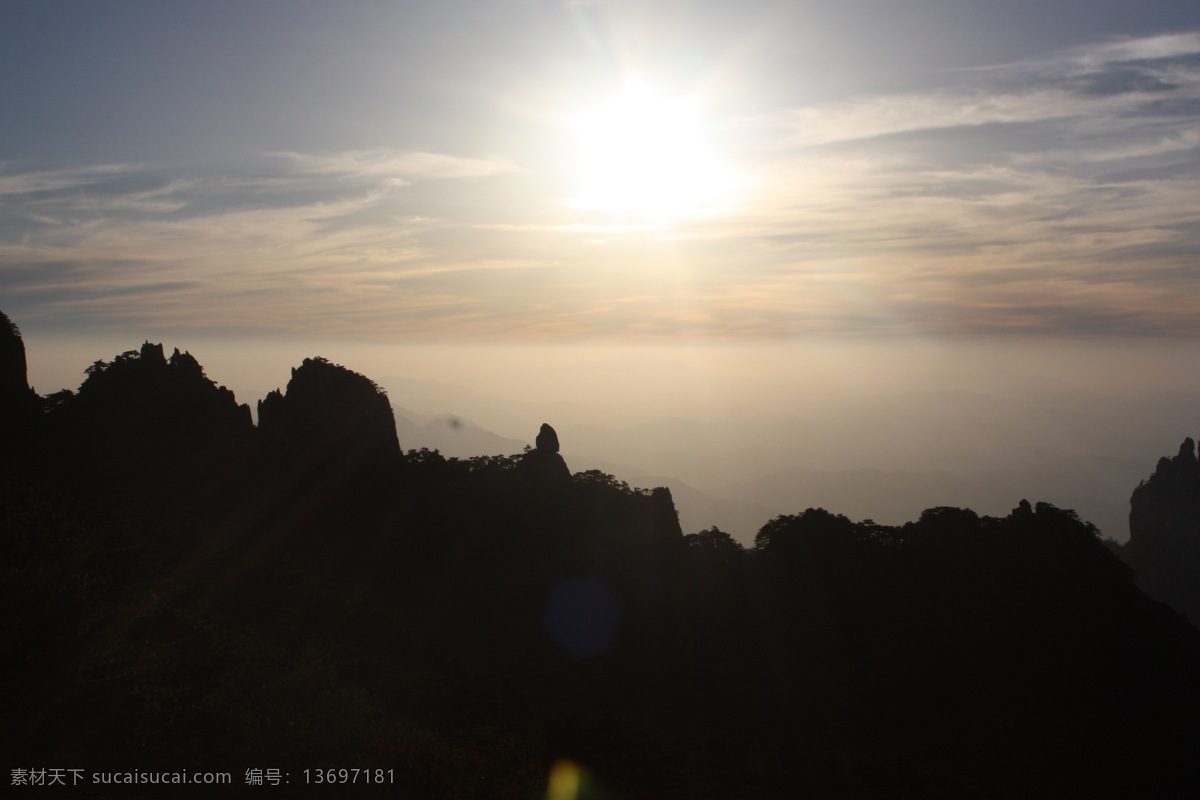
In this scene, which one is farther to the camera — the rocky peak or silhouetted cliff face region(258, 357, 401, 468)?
silhouetted cliff face region(258, 357, 401, 468)

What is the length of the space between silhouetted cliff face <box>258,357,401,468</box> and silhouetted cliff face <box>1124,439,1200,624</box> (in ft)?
407

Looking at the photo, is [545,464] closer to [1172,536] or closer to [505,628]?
[505,628]

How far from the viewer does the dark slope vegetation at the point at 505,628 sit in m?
23.6

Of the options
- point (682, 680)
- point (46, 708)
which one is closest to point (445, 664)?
point (682, 680)

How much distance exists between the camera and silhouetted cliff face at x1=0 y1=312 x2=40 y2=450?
44.6m

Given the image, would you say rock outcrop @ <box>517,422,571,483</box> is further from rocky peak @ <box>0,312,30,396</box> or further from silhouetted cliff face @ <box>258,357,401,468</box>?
rocky peak @ <box>0,312,30,396</box>

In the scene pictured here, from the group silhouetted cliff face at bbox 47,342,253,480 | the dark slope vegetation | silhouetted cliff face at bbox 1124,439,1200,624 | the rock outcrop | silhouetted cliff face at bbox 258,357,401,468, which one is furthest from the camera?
silhouetted cliff face at bbox 1124,439,1200,624

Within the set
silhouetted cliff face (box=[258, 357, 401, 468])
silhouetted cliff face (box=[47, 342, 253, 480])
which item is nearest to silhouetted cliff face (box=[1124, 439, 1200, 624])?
silhouetted cliff face (box=[258, 357, 401, 468])

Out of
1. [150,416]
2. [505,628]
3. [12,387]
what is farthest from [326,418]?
[505,628]

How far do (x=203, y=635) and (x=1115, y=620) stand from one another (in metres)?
53.9

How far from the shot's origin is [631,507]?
53.8m

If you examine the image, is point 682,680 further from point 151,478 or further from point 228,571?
point 151,478

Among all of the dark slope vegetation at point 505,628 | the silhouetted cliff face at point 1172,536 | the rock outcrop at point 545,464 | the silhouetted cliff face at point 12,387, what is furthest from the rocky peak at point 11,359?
the silhouetted cliff face at point 1172,536

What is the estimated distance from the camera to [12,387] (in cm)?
4622
